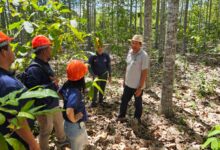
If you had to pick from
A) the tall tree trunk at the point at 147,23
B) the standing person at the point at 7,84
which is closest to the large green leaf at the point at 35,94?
the standing person at the point at 7,84

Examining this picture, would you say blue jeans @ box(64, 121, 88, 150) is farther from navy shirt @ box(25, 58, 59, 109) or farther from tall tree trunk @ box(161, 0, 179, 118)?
tall tree trunk @ box(161, 0, 179, 118)

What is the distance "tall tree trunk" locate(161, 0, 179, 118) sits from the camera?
6.32 meters

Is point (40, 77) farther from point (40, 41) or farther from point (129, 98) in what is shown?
point (129, 98)

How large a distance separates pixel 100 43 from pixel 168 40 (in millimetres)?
3282

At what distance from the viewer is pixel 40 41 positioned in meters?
3.69

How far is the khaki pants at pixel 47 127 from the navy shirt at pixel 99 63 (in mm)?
2970

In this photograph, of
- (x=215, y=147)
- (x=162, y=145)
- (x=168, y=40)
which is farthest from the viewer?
(x=168, y=40)

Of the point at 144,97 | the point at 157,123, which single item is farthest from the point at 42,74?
the point at 144,97

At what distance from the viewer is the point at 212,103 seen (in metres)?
8.45

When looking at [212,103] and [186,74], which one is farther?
[186,74]

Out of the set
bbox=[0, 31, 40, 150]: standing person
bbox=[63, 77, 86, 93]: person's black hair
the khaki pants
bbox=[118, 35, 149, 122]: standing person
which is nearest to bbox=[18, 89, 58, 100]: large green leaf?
bbox=[0, 31, 40, 150]: standing person

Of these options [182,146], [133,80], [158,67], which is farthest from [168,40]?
[158,67]

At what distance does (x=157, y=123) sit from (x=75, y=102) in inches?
127

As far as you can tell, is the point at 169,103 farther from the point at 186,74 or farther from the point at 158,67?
the point at 158,67
